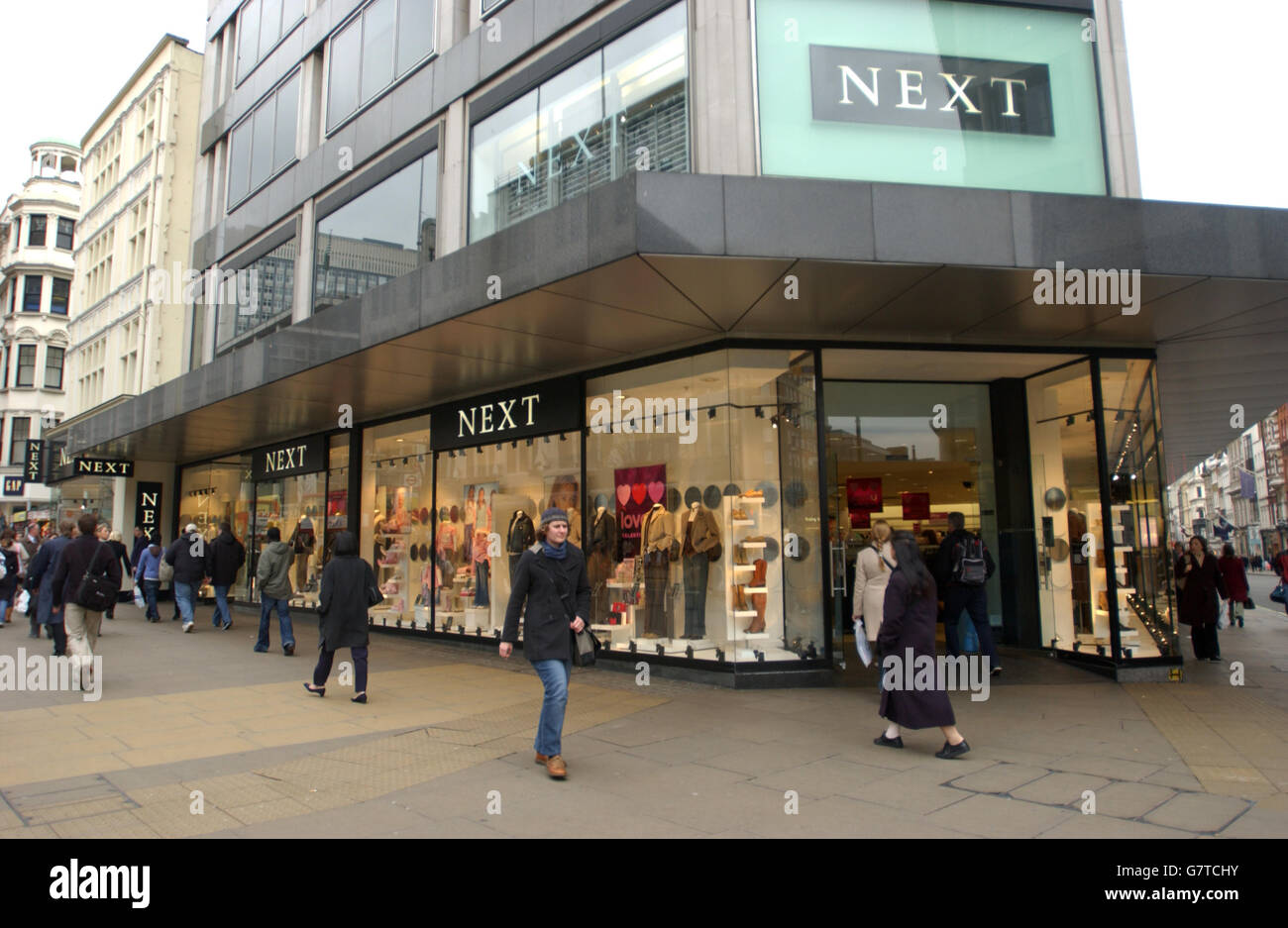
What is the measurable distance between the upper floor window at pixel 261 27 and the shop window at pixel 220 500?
9.25 m

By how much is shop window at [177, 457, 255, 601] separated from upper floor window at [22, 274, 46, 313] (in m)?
34.1

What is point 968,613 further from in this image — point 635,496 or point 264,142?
point 264,142

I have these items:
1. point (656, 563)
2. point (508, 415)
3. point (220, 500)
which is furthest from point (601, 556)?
point (220, 500)

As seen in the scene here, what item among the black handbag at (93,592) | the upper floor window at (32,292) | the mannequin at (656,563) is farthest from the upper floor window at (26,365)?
the mannequin at (656,563)

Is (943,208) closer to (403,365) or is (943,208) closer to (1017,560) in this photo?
(1017,560)

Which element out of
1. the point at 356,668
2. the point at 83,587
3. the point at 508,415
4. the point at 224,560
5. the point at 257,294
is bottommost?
the point at 356,668

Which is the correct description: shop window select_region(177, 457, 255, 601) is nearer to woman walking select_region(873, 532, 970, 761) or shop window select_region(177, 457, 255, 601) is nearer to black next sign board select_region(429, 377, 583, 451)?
black next sign board select_region(429, 377, 583, 451)

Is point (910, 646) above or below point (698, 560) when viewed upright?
below

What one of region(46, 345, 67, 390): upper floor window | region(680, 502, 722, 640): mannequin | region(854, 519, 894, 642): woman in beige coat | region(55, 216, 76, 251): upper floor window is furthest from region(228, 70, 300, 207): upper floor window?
region(55, 216, 76, 251): upper floor window

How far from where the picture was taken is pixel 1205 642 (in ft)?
38.8

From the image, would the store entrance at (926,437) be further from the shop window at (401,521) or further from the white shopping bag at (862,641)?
the shop window at (401,521)

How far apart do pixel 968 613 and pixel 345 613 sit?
6.70 metres

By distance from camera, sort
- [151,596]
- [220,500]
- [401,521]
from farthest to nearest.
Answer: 1. [220,500]
2. [151,596]
3. [401,521]

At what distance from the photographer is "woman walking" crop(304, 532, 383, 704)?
27.5 ft
